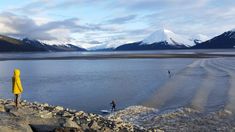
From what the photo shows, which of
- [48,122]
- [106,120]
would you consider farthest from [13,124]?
Answer: [106,120]

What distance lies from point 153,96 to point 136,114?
31.7 ft

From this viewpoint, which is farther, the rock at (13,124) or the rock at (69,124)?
the rock at (69,124)

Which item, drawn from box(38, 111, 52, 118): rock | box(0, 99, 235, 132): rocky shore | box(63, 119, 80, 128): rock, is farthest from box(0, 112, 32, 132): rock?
box(63, 119, 80, 128): rock

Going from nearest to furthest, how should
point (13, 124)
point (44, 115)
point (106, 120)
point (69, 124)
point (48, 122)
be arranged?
point (13, 124) < point (69, 124) < point (48, 122) < point (44, 115) < point (106, 120)

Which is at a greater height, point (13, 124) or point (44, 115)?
point (13, 124)

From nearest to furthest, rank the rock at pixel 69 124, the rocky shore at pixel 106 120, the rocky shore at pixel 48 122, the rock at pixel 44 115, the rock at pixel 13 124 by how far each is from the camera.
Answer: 1. the rock at pixel 13 124
2. the rocky shore at pixel 48 122
3. the rocky shore at pixel 106 120
4. the rock at pixel 69 124
5. the rock at pixel 44 115

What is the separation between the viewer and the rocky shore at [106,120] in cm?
1482

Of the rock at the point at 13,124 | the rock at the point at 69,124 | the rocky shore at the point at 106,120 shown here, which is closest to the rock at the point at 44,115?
the rocky shore at the point at 106,120

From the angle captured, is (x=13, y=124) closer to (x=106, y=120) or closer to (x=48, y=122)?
(x=48, y=122)

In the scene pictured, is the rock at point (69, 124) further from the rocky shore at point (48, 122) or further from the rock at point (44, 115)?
the rock at point (44, 115)

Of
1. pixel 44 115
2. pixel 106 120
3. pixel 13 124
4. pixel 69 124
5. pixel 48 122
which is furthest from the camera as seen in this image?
pixel 106 120

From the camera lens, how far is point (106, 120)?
18438 mm

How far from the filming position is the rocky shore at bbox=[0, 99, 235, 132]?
1482cm

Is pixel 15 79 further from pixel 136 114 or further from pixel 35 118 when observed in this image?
pixel 136 114
